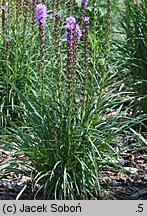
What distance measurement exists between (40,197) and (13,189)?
30 cm

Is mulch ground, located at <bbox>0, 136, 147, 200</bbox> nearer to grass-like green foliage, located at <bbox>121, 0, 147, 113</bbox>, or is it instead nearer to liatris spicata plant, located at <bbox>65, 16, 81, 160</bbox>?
liatris spicata plant, located at <bbox>65, 16, 81, 160</bbox>

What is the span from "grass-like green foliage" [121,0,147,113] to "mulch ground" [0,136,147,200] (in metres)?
1.06

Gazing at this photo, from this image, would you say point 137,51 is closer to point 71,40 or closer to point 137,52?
point 137,52

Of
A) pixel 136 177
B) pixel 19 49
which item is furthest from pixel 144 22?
pixel 136 177

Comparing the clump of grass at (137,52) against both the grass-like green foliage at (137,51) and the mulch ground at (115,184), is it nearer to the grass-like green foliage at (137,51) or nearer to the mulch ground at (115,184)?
the grass-like green foliage at (137,51)

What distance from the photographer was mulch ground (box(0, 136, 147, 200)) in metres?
4.32

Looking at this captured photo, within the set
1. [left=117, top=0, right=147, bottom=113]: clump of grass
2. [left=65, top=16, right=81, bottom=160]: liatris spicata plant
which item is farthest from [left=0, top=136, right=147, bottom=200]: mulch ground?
[left=117, top=0, right=147, bottom=113]: clump of grass

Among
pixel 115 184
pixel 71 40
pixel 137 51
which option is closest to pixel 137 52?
pixel 137 51

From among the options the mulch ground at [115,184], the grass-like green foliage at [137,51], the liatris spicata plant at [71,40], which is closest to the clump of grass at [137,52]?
the grass-like green foliage at [137,51]

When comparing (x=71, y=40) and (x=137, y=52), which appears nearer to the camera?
(x=71, y=40)

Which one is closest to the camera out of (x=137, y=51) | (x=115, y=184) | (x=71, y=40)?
(x=71, y=40)

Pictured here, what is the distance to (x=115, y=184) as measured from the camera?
4.57 m

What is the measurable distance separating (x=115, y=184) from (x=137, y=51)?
1.88 metres
